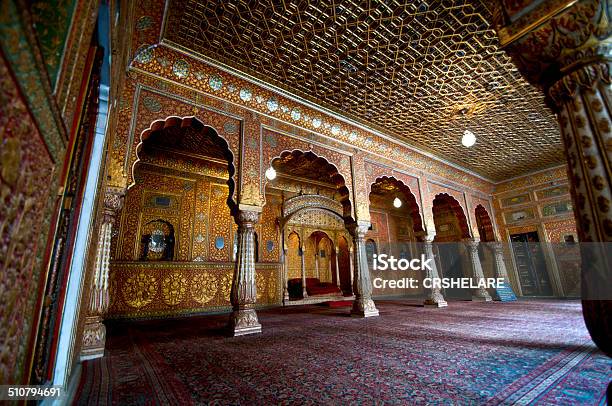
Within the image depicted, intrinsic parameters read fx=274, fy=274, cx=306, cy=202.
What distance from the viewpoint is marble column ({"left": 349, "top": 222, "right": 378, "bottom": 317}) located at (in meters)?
5.65

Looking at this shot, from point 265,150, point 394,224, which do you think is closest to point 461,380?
point 265,150

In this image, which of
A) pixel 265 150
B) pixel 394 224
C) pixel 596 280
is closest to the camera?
pixel 596 280

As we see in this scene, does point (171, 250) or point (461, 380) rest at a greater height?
point (171, 250)

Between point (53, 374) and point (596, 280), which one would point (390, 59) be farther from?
point (53, 374)

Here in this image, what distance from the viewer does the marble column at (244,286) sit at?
13.1 ft

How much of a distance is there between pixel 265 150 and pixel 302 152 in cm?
88

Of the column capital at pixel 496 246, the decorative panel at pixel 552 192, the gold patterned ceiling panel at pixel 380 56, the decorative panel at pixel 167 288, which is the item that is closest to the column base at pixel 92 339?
the decorative panel at pixel 167 288

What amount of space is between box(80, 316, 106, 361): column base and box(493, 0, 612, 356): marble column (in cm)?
389

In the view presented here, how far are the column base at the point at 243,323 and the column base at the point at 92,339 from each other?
154 cm

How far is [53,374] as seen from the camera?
1592 mm

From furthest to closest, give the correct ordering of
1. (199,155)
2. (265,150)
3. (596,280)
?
(199,155) → (265,150) → (596,280)

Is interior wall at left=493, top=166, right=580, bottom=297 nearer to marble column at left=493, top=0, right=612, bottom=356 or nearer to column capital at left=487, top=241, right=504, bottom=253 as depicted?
column capital at left=487, top=241, right=504, bottom=253

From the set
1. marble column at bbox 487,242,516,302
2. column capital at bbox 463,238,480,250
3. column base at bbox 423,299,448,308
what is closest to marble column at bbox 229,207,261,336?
column base at bbox 423,299,448,308

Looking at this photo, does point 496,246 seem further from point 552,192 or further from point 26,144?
point 26,144
